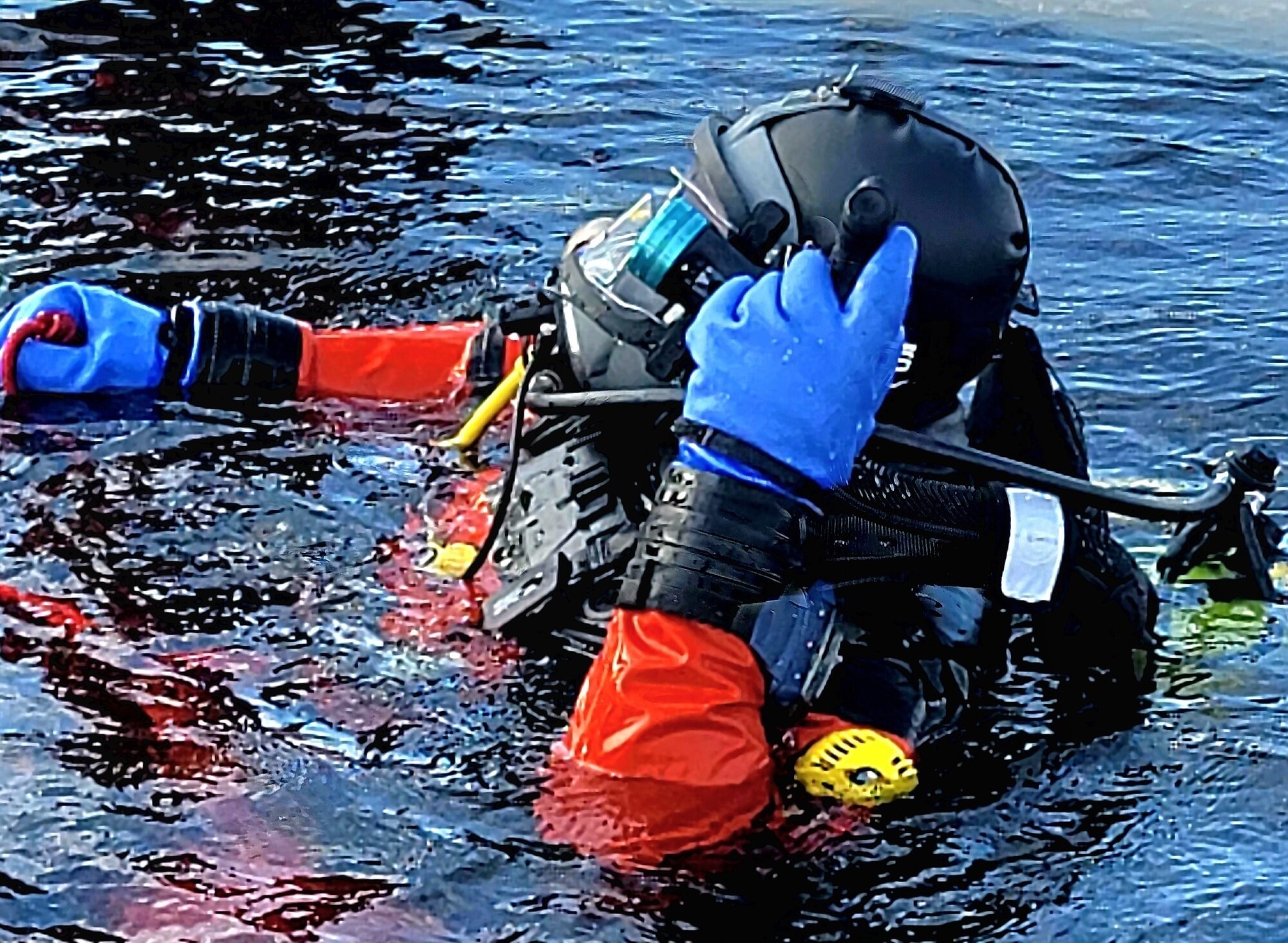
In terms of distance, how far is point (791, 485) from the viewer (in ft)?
8.46

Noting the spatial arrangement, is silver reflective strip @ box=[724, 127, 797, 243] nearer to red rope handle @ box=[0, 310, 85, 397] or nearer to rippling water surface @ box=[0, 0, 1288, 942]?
rippling water surface @ box=[0, 0, 1288, 942]

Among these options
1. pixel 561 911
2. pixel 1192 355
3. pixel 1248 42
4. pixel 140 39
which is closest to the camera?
pixel 561 911

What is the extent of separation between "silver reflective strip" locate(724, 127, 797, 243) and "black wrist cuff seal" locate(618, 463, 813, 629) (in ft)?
1.15

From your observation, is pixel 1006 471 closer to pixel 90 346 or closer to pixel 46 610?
pixel 46 610

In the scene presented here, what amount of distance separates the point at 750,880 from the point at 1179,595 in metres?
1.13

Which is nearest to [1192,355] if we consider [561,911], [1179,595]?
[1179,595]

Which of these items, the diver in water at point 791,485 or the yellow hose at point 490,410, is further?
the yellow hose at point 490,410

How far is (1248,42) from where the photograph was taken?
6.66m

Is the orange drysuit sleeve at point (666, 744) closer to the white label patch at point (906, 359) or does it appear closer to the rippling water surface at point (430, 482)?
the rippling water surface at point (430, 482)

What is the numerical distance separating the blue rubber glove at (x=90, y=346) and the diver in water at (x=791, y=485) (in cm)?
Answer: 94

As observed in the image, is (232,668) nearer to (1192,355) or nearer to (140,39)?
(1192,355)

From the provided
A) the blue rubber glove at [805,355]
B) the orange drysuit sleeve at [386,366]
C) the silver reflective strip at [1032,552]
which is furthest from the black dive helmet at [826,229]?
the orange drysuit sleeve at [386,366]

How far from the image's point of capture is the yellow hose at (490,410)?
316 centimetres

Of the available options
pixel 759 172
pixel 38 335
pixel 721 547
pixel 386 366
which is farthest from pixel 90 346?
pixel 721 547
